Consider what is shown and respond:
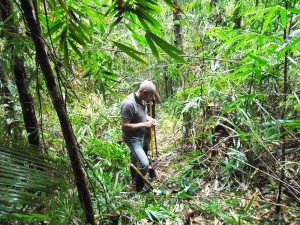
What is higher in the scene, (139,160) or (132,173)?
(139,160)

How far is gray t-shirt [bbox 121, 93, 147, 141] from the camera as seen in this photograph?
3217mm

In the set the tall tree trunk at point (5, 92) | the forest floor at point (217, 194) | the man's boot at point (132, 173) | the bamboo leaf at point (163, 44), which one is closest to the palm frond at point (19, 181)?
the bamboo leaf at point (163, 44)

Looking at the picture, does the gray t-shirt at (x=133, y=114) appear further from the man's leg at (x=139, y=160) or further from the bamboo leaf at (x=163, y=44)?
the bamboo leaf at (x=163, y=44)

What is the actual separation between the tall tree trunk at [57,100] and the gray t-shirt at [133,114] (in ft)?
6.19

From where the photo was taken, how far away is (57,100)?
3.92 ft

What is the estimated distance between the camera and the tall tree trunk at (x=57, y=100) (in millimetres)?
1099

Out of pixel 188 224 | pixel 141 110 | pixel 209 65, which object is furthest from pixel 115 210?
pixel 209 65

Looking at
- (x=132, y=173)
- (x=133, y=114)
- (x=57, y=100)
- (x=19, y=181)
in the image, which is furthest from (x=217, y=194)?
(x=19, y=181)

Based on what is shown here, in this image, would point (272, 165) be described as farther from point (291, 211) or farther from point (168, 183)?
point (168, 183)

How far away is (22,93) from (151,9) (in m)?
1.16

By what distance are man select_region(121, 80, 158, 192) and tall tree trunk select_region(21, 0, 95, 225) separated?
6.10 feet

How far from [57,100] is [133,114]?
6.90 ft

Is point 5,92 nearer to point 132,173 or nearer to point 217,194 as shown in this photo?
point 132,173

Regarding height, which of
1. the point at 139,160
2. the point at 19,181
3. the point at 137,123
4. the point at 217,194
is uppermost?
the point at 19,181
